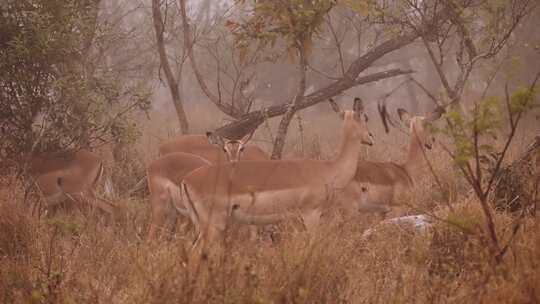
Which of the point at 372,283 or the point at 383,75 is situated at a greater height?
the point at 383,75

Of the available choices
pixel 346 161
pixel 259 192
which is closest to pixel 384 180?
pixel 346 161

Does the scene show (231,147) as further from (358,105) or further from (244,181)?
(244,181)

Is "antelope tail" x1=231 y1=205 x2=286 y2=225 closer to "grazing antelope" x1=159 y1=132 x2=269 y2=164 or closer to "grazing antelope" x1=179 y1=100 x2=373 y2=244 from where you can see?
"grazing antelope" x1=179 y1=100 x2=373 y2=244

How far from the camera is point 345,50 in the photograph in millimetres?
24234

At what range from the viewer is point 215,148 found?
865cm

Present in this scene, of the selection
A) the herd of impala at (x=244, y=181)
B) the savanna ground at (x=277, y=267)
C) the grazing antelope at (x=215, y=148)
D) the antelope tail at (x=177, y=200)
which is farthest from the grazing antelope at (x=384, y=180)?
the antelope tail at (x=177, y=200)

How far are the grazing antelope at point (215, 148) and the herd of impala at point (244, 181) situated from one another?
0.01 meters

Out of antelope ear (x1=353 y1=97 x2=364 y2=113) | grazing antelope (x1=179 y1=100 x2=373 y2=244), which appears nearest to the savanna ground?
grazing antelope (x1=179 y1=100 x2=373 y2=244)

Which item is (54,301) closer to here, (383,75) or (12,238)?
(12,238)

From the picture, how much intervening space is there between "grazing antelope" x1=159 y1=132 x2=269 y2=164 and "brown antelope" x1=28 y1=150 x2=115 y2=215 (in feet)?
3.89

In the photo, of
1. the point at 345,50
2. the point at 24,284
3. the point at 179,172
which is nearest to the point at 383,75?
the point at 179,172

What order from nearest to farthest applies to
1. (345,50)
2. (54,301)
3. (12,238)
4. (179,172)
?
(54,301), (12,238), (179,172), (345,50)

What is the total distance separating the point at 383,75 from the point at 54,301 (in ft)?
22.8

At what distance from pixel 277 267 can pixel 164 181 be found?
9.33 feet
